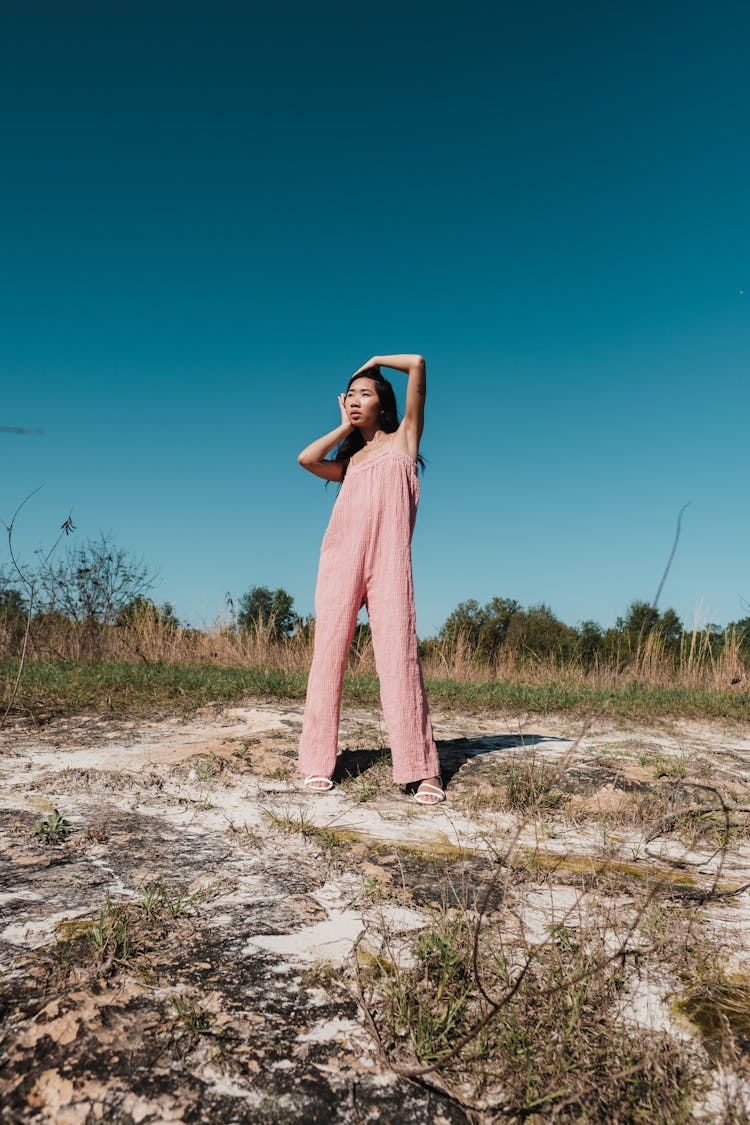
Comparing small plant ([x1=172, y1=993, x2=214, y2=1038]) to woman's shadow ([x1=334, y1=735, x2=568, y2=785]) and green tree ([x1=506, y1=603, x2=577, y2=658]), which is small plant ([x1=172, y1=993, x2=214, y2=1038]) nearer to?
woman's shadow ([x1=334, y1=735, x2=568, y2=785])

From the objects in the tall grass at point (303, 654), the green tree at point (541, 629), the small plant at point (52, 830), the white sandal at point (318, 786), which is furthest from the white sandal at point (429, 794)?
the green tree at point (541, 629)

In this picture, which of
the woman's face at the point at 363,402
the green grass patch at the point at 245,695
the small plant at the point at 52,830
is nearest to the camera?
the small plant at the point at 52,830

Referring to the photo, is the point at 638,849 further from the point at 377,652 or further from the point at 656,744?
the point at 656,744

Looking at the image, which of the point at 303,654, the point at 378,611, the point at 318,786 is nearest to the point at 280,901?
the point at 318,786

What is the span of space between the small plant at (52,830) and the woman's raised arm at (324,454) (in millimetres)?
1881

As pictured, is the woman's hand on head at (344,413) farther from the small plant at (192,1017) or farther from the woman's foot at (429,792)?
the small plant at (192,1017)

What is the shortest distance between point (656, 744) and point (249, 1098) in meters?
4.37

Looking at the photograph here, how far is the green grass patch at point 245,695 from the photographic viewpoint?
5578 mm

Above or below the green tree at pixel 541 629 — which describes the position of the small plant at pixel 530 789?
below

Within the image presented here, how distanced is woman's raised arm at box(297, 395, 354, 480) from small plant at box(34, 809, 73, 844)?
1.88m

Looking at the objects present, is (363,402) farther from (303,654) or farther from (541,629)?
(541,629)

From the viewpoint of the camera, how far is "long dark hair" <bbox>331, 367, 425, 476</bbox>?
3.50 meters

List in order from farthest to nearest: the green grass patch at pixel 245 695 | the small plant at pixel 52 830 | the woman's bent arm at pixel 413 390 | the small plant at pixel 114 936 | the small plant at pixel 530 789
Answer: the green grass patch at pixel 245 695 → the woman's bent arm at pixel 413 390 → the small plant at pixel 530 789 → the small plant at pixel 52 830 → the small plant at pixel 114 936

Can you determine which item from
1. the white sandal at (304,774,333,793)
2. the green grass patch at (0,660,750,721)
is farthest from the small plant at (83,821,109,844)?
the green grass patch at (0,660,750,721)
